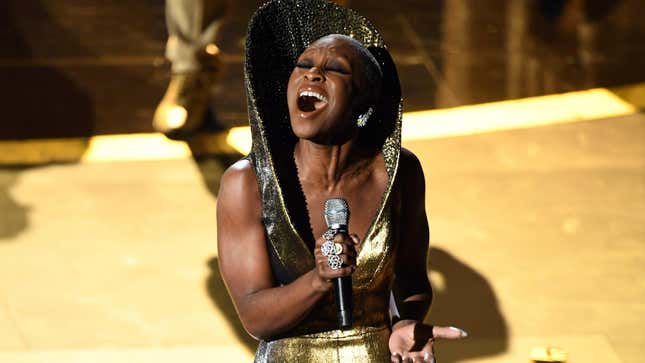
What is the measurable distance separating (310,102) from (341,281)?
1.57 feet

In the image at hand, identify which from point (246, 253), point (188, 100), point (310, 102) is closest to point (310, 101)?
point (310, 102)

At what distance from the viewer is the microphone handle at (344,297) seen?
9.41 ft

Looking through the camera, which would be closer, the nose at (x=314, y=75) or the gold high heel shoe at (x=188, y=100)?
the nose at (x=314, y=75)

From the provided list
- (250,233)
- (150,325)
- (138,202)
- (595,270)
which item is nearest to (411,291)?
(250,233)

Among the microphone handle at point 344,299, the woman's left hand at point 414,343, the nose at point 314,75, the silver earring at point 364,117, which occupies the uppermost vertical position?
the nose at point 314,75

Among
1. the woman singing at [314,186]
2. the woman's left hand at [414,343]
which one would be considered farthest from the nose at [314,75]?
the woman's left hand at [414,343]

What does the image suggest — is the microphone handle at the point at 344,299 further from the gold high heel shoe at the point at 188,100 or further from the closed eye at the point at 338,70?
the gold high heel shoe at the point at 188,100

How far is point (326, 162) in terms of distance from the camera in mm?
3258

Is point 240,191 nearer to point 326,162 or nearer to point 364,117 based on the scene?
point 326,162

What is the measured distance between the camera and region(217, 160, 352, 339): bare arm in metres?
3.18

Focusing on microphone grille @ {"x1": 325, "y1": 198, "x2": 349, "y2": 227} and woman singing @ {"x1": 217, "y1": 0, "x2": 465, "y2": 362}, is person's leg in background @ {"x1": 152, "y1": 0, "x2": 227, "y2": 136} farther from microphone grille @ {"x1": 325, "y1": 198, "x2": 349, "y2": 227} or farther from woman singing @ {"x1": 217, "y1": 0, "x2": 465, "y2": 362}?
microphone grille @ {"x1": 325, "y1": 198, "x2": 349, "y2": 227}

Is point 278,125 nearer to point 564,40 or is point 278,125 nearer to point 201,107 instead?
point 201,107

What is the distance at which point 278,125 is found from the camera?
3.29 metres

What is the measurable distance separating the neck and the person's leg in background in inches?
151
